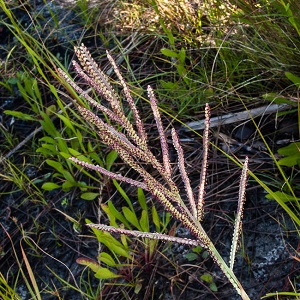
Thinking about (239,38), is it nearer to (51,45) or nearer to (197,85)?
(197,85)

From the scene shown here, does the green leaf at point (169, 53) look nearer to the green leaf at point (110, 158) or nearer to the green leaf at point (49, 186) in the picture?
the green leaf at point (110, 158)

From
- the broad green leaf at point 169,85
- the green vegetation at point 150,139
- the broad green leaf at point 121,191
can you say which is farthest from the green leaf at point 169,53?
the broad green leaf at point 121,191

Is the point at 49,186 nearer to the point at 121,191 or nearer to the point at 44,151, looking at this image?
the point at 44,151

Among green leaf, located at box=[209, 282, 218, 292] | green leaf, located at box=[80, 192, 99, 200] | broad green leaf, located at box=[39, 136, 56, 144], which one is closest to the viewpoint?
green leaf, located at box=[209, 282, 218, 292]

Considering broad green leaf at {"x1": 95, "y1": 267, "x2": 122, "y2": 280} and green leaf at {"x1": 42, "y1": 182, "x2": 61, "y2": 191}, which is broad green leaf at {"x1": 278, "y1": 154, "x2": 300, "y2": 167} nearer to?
broad green leaf at {"x1": 95, "y1": 267, "x2": 122, "y2": 280}

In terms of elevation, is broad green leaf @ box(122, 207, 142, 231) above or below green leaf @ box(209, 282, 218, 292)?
above

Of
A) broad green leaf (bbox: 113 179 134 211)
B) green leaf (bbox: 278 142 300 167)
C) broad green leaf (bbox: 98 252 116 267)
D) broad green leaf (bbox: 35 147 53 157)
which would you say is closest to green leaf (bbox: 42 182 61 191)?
broad green leaf (bbox: 35 147 53 157)

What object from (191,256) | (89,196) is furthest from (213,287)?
(89,196)

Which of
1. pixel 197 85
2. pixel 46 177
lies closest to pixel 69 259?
pixel 46 177
